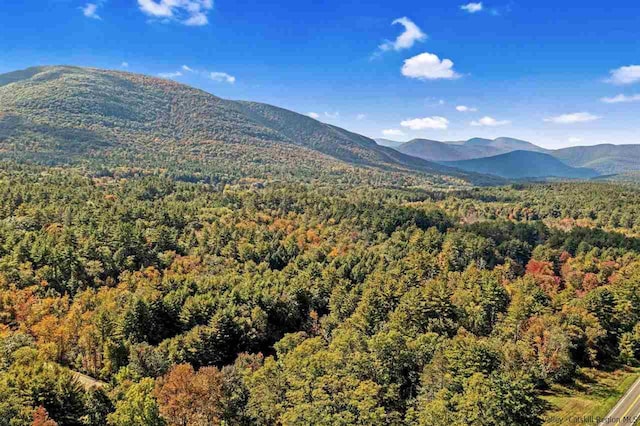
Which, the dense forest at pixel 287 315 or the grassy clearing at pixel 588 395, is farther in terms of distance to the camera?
the grassy clearing at pixel 588 395

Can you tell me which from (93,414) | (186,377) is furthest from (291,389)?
(93,414)

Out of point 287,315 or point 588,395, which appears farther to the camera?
point 287,315

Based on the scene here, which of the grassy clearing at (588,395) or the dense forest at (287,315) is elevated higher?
the dense forest at (287,315)

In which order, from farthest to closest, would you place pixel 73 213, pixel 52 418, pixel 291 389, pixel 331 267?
1. pixel 73 213
2. pixel 331 267
3. pixel 291 389
4. pixel 52 418

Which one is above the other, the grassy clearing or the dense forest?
the dense forest

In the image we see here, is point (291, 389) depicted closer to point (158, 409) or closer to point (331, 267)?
point (158, 409)
